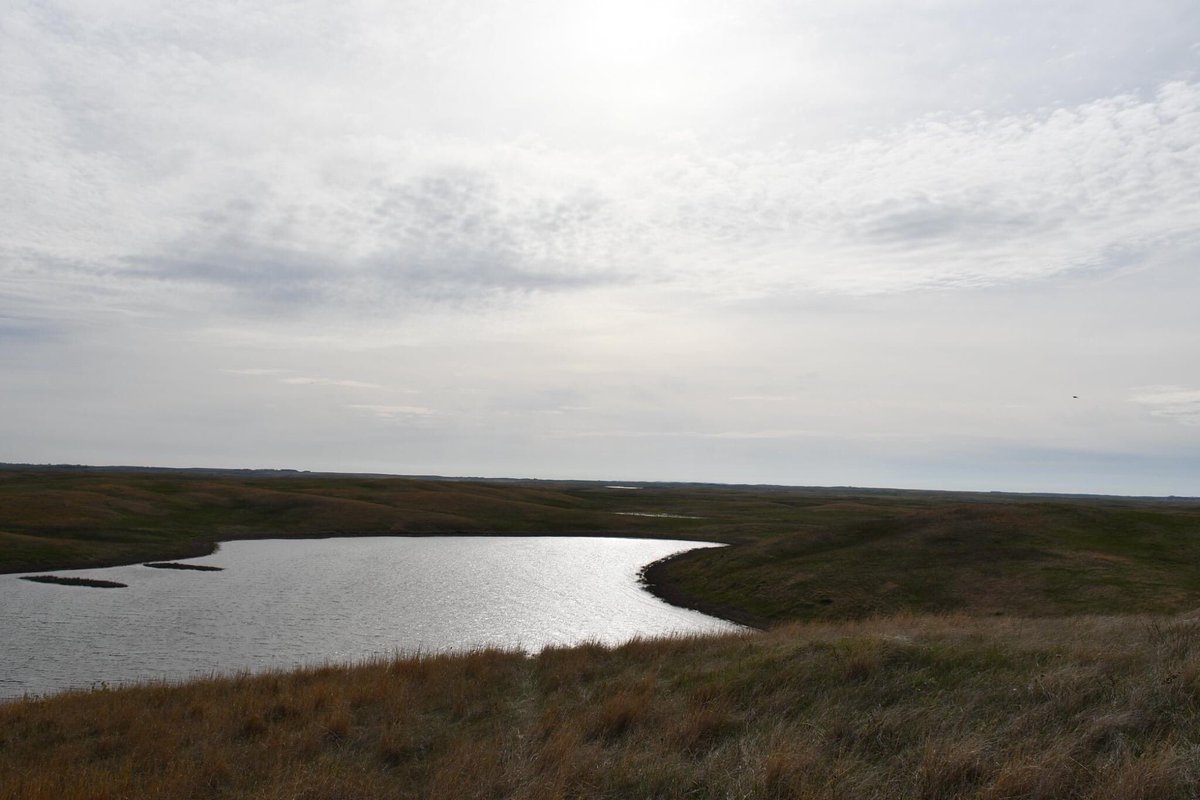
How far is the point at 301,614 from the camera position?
136ft

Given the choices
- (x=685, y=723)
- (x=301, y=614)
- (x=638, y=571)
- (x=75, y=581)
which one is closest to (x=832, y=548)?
(x=638, y=571)

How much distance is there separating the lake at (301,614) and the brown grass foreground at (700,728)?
35.2 feet

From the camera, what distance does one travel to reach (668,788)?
10547mm

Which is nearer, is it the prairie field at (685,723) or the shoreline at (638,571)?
the prairie field at (685,723)

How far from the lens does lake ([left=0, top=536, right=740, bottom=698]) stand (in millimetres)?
30344

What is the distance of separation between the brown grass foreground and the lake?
1073 centimetres

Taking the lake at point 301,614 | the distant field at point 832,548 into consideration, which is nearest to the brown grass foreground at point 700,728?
the lake at point 301,614

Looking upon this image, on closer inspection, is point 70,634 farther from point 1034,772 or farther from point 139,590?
point 1034,772

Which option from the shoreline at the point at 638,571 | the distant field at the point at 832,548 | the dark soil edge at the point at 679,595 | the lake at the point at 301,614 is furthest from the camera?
the shoreline at the point at 638,571

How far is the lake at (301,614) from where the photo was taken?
3034 cm

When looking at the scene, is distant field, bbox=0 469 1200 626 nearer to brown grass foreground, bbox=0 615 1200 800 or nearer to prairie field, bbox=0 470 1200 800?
prairie field, bbox=0 470 1200 800

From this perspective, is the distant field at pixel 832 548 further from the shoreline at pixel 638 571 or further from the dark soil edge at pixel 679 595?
the shoreline at pixel 638 571

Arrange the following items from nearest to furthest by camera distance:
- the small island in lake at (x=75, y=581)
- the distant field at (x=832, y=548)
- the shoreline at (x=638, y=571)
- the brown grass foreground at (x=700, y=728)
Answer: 1. the brown grass foreground at (x=700, y=728)
2. the distant field at (x=832, y=548)
3. the shoreline at (x=638, y=571)
4. the small island in lake at (x=75, y=581)

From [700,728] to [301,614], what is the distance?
112 feet
